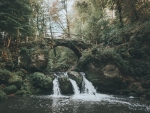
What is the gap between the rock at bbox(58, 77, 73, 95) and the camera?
20452 millimetres

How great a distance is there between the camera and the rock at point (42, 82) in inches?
797

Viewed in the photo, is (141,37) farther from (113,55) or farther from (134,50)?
(113,55)

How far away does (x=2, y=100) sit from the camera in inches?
586

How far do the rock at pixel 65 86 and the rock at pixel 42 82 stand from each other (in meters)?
1.21

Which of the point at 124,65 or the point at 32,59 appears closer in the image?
the point at 32,59

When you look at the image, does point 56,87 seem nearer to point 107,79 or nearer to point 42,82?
point 42,82

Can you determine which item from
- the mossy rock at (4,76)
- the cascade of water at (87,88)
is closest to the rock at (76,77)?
the cascade of water at (87,88)

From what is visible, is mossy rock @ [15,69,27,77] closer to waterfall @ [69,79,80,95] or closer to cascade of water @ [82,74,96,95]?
waterfall @ [69,79,80,95]

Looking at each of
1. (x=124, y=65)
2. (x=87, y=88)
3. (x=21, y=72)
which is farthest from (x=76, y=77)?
(x=21, y=72)

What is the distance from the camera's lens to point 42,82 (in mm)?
20234

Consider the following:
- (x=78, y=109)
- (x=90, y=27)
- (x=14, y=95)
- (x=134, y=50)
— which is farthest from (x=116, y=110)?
(x=90, y=27)

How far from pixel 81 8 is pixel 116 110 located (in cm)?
3115

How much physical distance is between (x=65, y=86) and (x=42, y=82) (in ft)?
8.27

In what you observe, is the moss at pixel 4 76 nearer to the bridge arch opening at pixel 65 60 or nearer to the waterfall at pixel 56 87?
the waterfall at pixel 56 87
